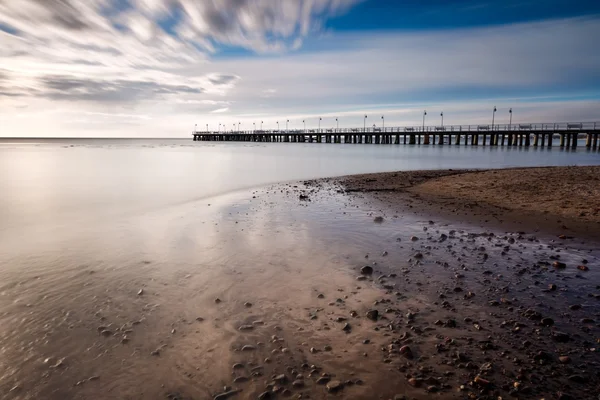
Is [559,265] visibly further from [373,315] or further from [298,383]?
[298,383]

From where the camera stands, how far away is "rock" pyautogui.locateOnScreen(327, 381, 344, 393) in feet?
11.8

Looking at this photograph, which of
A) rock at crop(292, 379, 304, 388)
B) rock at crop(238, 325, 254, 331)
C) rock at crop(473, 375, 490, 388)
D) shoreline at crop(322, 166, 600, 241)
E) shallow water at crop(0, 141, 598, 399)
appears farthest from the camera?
shoreline at crop(322, 166, 600, 241)

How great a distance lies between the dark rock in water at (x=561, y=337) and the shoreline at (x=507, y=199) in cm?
573

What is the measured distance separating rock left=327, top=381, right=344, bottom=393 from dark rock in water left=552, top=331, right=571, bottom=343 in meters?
2.75

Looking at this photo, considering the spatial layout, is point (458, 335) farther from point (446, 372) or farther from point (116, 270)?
point (116, 270)

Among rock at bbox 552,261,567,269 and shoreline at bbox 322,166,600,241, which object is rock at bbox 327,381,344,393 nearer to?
rock at bbox 552,261,567,269

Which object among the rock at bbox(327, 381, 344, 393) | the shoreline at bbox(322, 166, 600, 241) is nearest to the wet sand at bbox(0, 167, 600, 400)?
the rock at bbox(327, 381, 344, 393)

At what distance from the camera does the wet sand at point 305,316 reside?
12.2 feet

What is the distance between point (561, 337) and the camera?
4309 mm

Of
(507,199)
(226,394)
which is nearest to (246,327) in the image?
(226,394)

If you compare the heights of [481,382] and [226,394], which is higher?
[481,382]

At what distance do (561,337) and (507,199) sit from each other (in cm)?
1081

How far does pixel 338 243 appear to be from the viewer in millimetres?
8727

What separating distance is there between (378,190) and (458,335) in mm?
13726
